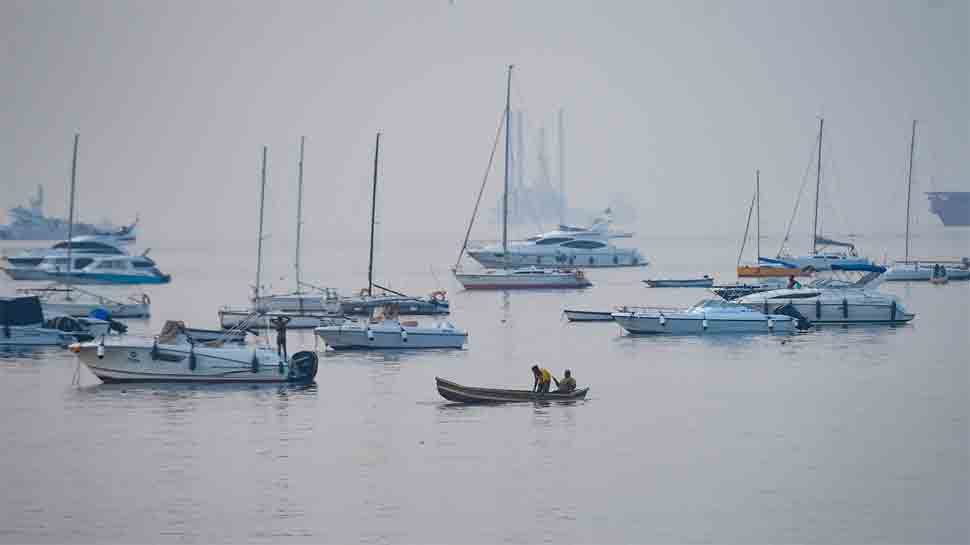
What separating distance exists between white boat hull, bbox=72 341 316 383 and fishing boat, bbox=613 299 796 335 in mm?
26058

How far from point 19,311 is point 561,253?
8982cm

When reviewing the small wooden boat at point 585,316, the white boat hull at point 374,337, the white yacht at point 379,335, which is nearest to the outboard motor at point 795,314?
the small wooden boat at point 585,316

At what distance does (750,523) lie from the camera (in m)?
37.1

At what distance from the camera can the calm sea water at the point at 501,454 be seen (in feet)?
121

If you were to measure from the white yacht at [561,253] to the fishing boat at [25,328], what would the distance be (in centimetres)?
7457

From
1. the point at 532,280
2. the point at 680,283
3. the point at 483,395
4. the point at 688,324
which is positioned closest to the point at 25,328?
the point at 483,395

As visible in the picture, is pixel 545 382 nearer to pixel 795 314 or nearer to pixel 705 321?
pixel 705 321

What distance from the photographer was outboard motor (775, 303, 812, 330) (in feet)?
269

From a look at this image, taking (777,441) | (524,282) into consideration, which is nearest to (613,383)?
(777,441)

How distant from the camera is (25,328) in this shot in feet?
232

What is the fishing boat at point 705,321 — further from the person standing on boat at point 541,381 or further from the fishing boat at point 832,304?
the person standing on boat at point 541,381

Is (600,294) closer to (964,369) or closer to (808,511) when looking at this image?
(964,369)

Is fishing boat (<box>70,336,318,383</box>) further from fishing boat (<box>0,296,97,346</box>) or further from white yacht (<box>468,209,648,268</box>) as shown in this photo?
white yacht (<box>468,209,648,268</box>)

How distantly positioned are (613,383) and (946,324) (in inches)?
1496
